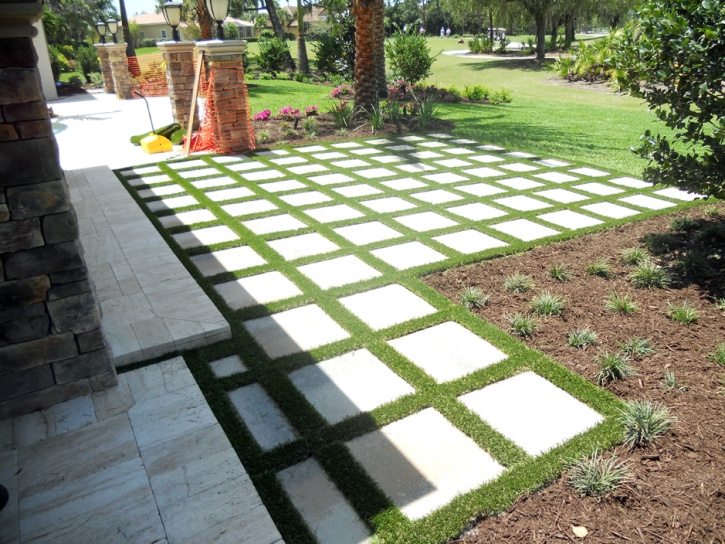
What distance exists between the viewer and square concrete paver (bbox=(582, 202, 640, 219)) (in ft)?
18.3

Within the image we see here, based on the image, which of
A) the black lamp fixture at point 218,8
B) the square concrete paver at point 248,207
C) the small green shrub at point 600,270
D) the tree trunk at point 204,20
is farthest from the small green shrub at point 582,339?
the tree trunk at point 204,20

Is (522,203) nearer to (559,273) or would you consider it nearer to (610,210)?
(610,210)

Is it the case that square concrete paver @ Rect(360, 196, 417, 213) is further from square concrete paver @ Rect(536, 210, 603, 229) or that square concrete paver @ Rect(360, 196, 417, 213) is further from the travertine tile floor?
the travertine tile floor

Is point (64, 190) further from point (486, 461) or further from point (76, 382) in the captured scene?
point (486, 461)

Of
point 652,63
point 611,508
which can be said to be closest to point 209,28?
point 652,63

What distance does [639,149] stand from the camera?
14.4ft

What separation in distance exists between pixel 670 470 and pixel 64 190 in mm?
3092

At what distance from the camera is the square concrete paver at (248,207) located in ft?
19.1

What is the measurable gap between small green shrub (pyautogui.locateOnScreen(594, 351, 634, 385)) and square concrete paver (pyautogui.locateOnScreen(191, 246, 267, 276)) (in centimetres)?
282

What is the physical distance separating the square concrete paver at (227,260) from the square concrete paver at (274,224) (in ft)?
1.53

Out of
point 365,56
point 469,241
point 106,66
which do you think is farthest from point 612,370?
point 106,66

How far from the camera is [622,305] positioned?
3719 millimetres

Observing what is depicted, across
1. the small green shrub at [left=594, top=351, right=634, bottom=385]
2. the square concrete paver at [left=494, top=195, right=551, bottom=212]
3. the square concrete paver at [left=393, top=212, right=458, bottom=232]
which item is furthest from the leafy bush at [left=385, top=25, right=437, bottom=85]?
the small green shrub at [left=594, top=351, right=634, bottom=385]

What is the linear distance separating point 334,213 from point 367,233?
2.30ft
